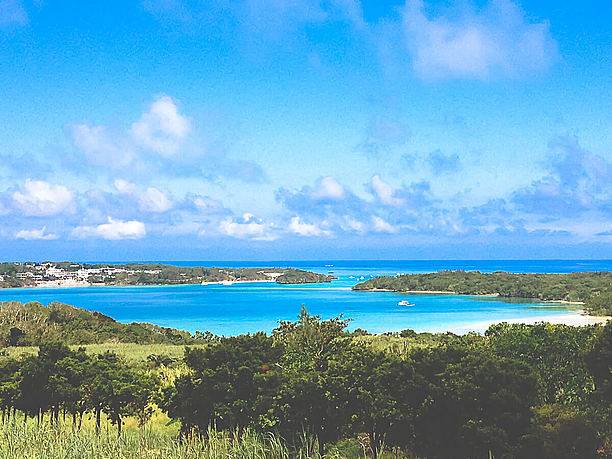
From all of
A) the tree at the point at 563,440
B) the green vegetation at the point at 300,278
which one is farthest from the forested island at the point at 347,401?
the green vegetation at the point at 300,278

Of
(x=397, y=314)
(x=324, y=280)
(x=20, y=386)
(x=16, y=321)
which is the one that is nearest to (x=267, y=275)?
(x=324, y=280)

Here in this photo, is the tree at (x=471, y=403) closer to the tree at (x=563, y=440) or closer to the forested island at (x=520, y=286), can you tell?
the tree at (x=563, y=440)

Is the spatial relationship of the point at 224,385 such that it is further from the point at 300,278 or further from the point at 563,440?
the point at 300,278

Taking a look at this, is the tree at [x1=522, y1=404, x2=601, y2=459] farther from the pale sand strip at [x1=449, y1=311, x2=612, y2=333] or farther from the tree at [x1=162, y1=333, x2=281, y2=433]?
the pale sand strip at [x1=449, y1=311, x2=612, y2=333]

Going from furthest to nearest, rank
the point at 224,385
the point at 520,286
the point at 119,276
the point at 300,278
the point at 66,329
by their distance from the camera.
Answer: the point at 119,276 → the point at 300,278 → the point at 520,286 → the point at 66,329 → the point at 224,385

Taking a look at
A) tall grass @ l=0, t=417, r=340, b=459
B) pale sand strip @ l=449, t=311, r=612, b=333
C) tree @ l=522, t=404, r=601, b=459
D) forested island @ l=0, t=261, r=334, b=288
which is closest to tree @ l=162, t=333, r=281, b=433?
tall grass @ l=0, t=417, r=340, b=459

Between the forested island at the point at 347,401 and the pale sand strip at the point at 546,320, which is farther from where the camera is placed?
the pale sand strip at the point at 546,320

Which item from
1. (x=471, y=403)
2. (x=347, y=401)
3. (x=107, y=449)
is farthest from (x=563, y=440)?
(x=107, y=449)
